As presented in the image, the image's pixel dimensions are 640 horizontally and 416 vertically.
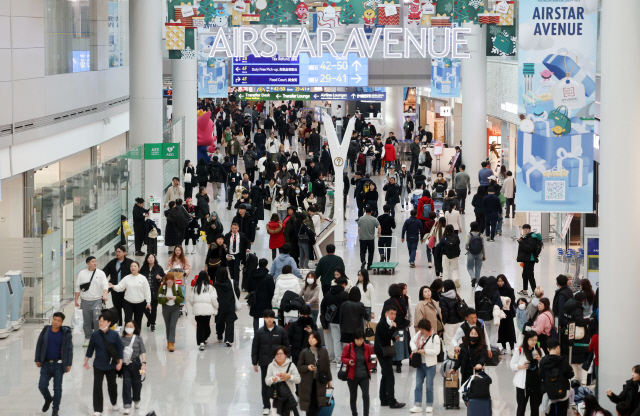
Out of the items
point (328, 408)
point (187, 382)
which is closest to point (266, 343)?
point (328, 408)

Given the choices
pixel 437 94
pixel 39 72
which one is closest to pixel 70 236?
pixel 39 72

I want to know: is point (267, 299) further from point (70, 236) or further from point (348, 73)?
point (348, 73)

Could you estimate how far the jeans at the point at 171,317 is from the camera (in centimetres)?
1374

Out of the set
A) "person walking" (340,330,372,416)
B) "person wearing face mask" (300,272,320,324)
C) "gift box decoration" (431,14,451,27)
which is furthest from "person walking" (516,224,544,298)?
"gift box decoration" (431,14,451,27)

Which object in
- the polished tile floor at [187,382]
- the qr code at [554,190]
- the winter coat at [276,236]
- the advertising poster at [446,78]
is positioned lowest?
the polished tile floor at [187,382]

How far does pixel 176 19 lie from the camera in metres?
23.3

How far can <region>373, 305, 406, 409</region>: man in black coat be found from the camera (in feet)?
37.0

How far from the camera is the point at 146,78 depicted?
23.5 m

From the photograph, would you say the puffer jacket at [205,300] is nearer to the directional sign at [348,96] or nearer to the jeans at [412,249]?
the jeans at [412,249]

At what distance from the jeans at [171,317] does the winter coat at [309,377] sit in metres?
3.90

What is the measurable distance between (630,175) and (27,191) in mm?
11036

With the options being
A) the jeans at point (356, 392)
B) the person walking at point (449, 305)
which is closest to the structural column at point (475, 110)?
the person walking at point (449, 305)

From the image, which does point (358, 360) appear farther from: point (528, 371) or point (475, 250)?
point (475, 250)

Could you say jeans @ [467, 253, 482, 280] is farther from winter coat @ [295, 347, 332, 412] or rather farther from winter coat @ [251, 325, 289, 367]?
winter coat @ [295, 347, 332, 412]
